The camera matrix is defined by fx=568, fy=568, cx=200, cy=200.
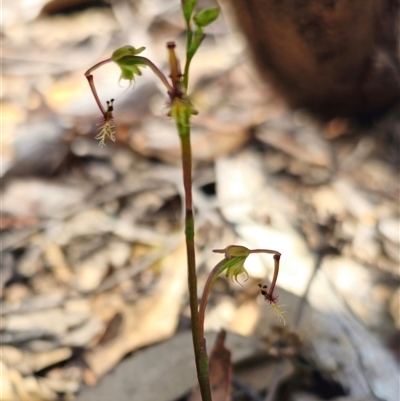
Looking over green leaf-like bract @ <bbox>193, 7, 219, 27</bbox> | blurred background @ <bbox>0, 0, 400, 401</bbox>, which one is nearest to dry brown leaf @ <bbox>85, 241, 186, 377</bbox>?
blurred background @ <bbox>0, 0, 400, 401</bbox>

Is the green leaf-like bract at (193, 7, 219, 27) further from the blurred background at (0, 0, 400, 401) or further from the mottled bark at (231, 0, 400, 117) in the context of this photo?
the mottled bark at (231, 0, 400, 117)

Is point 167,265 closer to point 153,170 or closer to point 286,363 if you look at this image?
point 153,170

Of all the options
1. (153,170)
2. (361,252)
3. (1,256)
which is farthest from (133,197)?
(361,252)

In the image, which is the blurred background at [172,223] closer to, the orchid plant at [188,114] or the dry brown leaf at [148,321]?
the dry brown leaf at [148,321]

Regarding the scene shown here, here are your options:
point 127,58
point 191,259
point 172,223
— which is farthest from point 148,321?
point 127,58

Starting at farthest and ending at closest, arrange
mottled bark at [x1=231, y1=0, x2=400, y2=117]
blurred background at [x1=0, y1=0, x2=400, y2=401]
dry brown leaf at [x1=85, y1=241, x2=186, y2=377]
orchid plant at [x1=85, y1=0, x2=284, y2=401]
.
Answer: mottled bark at [x1=231, y1=0, x2=400, y2=117]
dry brown leaf at [x1=85, y1=241, x2=186, y2=377]
blurred background at [x1=0, y1=0, x2=400, y2=401]
orchid plant at [x1=85, y1=0, x2=284, y2=401]

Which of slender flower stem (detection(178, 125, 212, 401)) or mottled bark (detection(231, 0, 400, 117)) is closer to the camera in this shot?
slender flower stem (detection(178, 125, 212, 401))

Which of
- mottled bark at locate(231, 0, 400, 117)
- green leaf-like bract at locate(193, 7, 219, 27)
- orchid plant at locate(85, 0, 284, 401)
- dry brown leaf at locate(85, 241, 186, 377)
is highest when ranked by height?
green leaf-like bract at locate(193, 7, 219, 27)

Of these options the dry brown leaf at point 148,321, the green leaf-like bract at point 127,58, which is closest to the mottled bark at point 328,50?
the dry brown leaf at point 148,321

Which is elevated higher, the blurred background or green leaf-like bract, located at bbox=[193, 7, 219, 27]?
green leaf-like bract, located at bbox=[193, 7, 219, 27]
